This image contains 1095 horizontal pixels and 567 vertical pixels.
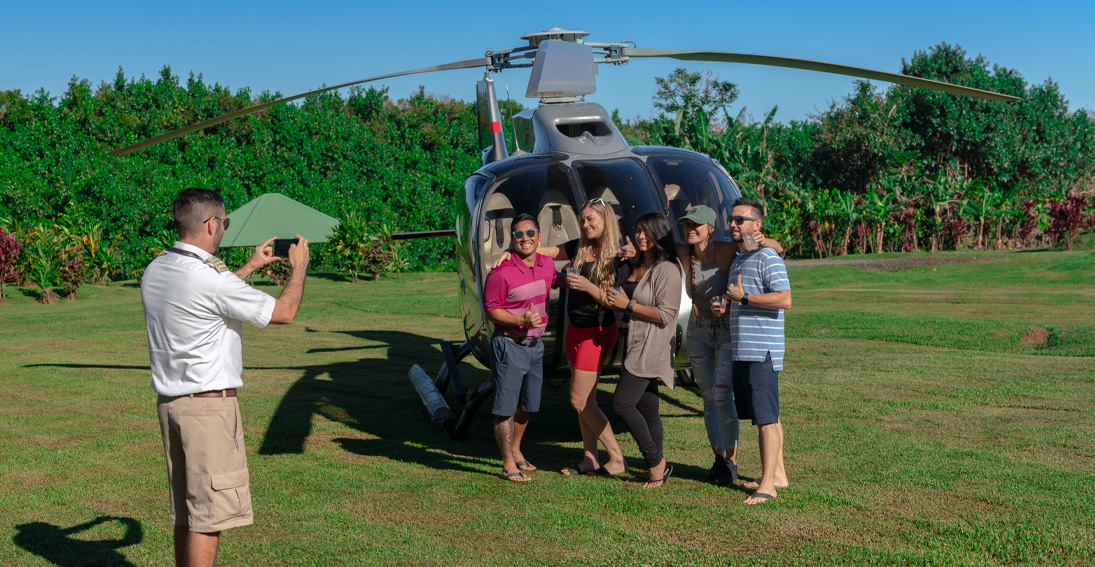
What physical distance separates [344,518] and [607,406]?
3.89m

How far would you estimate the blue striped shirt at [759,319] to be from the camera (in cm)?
497

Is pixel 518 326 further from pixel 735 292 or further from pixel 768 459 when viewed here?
pixel 768 459

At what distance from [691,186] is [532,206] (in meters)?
1.27

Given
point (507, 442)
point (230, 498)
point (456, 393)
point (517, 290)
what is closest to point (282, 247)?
point (230, 498)

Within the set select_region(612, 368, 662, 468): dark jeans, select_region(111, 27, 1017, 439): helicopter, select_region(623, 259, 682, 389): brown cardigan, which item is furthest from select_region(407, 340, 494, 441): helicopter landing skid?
select_region(623, 259, 682, 389): brown cardigan

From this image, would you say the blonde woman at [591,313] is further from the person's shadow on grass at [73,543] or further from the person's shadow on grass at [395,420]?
the person's shadow on grass at [73,543]

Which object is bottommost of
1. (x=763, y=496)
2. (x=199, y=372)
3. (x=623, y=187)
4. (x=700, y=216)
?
(x=763, y=496)

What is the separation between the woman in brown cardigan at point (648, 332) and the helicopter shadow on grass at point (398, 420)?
A: 912 mm

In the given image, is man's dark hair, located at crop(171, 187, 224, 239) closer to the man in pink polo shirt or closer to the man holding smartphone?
the man holding smartphone

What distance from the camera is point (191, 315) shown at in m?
3.46

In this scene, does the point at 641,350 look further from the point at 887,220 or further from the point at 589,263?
the point at 887,220

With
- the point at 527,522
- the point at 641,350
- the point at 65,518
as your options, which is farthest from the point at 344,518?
the point at 641,350

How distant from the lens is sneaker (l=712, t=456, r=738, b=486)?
5422 millimetres

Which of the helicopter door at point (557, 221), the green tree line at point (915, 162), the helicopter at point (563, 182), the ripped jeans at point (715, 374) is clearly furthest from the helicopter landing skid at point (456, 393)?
the green tree line at point (915, 162)
